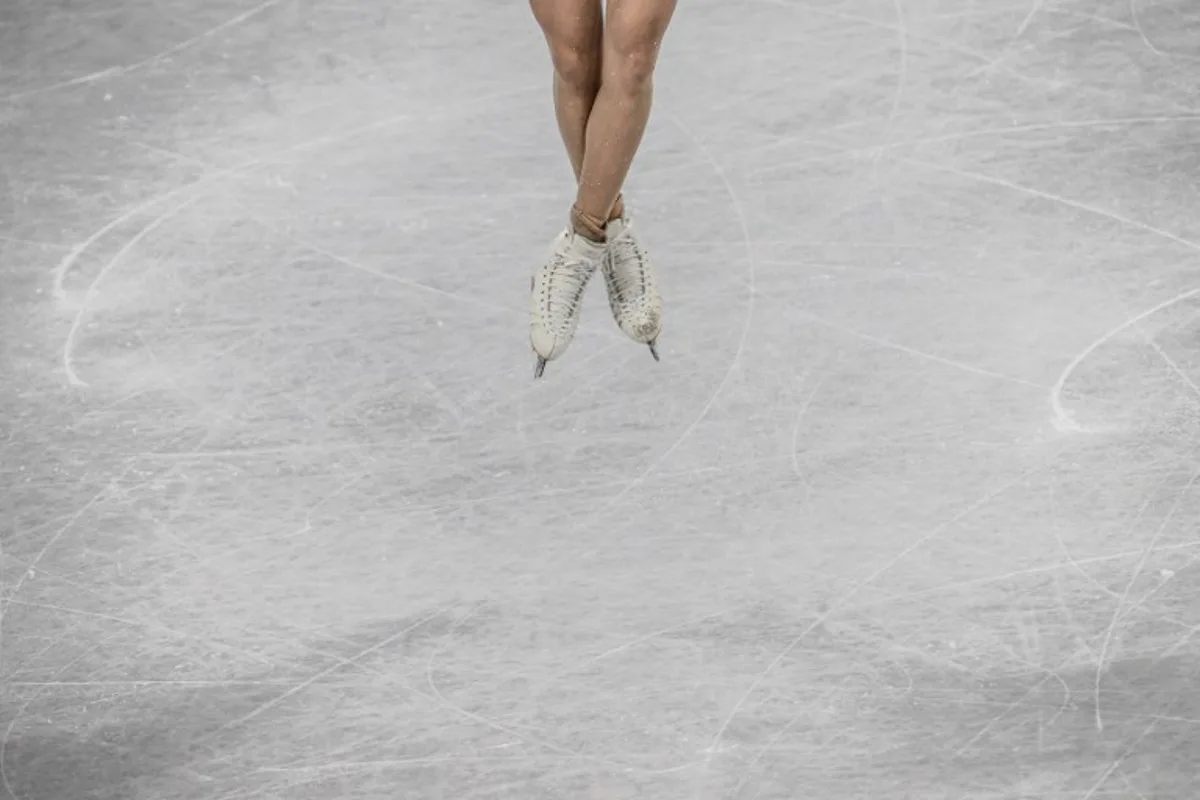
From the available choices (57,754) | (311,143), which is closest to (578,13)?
(311,143)

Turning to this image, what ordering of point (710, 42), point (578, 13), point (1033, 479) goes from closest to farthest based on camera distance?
point (578, 13), point (1033, 479), point (710, 42)

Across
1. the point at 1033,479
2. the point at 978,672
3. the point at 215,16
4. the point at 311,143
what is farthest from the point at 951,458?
the point at 215,16

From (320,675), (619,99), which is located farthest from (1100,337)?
(320,675)

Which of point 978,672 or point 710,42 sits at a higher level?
point 710,42

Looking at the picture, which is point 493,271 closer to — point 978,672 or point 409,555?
point 409,555

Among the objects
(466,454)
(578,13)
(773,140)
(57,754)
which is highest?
(578,13)

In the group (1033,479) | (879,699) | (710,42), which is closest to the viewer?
(879,699)

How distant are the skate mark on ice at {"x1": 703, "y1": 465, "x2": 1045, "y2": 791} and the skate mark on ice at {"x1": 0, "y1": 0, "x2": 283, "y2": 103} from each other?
6.03ft

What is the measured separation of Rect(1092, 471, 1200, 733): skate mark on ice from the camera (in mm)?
3359

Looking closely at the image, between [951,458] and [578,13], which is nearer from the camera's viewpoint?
[578,13]

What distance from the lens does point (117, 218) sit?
400 cm

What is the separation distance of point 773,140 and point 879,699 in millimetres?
1229

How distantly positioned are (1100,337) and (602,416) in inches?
36.0

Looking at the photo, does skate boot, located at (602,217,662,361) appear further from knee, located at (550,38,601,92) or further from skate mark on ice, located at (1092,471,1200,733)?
skate mark on ice, located at (1092,471,1200,733)
